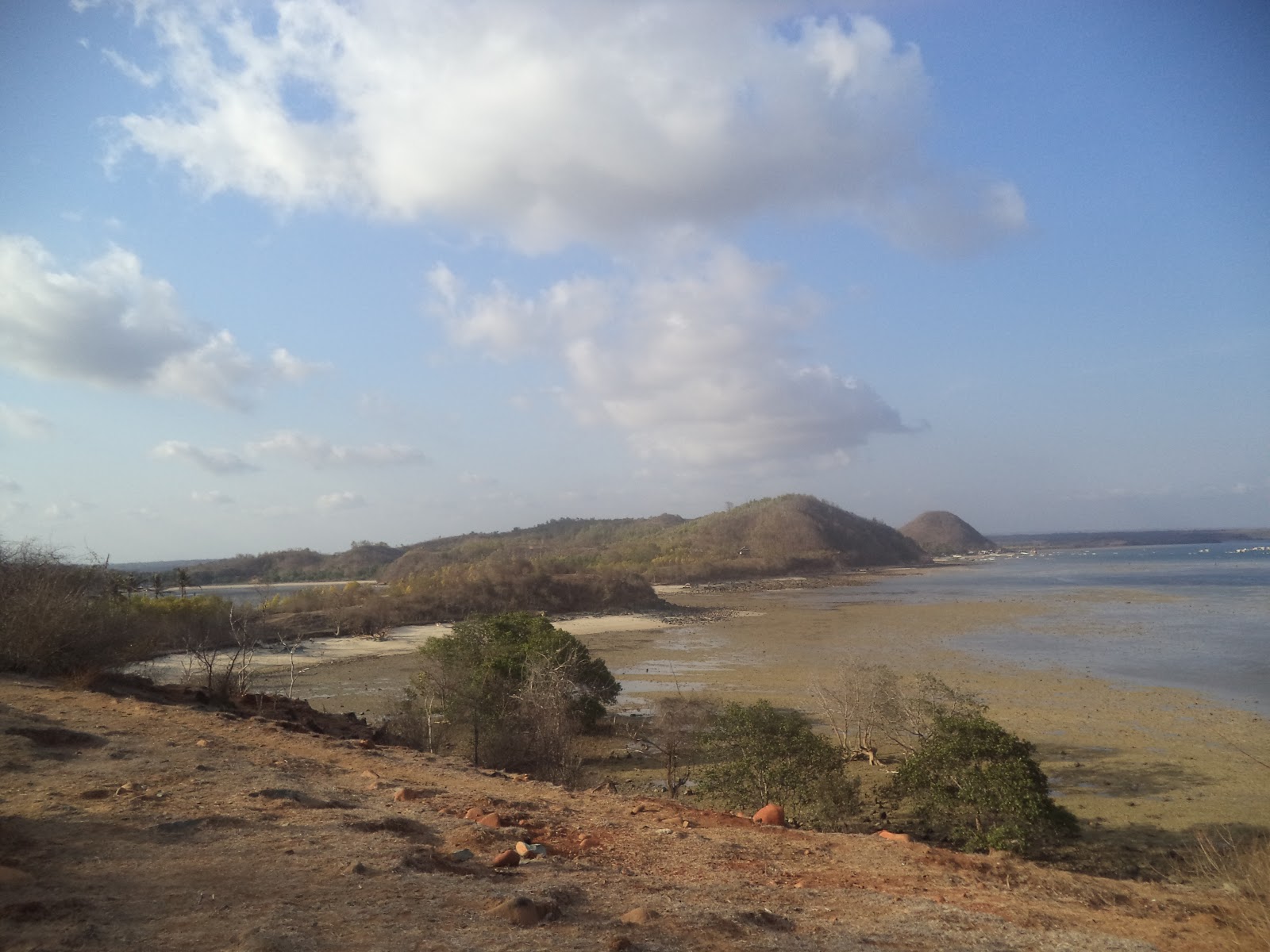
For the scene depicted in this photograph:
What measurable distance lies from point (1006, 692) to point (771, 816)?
21572 millimetres

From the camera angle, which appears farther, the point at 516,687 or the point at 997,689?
the point at 997,689

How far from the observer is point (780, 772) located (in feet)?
46.2

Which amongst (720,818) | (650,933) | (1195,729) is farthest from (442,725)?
(1195,729)

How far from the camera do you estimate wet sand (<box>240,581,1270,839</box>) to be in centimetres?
1720

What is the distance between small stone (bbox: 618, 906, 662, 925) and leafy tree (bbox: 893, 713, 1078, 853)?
8.56m

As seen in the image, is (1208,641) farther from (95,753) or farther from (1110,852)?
(95,753)

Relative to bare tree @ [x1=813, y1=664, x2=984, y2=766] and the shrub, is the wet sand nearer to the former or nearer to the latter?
bare tree @ [x1=813, y1=664, x2=984, y2=766]

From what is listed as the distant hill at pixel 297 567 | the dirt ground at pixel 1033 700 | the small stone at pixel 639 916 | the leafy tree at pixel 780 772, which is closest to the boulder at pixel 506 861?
the small stone at pixel 639 916

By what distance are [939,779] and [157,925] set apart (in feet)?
40.5

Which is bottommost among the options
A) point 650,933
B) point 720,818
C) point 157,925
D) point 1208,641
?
point 1208,641

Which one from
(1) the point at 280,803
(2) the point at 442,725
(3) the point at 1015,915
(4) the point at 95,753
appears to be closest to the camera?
(3) the point at 1015,915

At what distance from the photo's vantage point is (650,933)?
5719mm

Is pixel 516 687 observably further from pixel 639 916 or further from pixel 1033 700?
pixel 1033 700

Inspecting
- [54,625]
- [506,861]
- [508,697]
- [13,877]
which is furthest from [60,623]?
[506,861]
